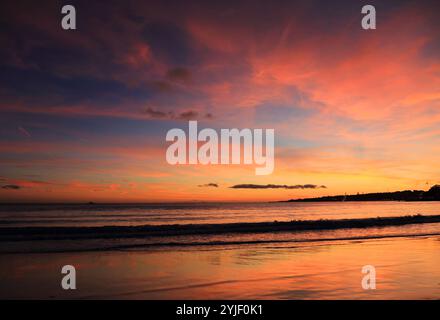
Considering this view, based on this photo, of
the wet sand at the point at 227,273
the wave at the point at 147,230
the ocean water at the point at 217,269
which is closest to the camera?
the wet sand at the point at 227,273

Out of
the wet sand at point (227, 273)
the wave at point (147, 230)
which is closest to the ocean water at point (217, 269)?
the wet sand at point (227, 273)

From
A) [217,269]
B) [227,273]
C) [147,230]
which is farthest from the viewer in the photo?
[147,230]

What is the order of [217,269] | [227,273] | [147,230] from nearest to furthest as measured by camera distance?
[227,273] < [217,269] < [147,230]

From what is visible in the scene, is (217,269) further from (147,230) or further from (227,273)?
(147,230)

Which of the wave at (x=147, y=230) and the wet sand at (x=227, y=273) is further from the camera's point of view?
the wave at (x=147, y=230)

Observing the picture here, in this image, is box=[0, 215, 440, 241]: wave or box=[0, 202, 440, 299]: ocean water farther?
box=[0, 215, 440, 241]: wave

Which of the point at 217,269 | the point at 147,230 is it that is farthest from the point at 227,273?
the point at 147,230

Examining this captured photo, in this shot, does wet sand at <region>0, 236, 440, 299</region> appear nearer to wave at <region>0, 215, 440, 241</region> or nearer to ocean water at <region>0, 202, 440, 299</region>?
ocean water at <region>0, 202, 440, 299</region>

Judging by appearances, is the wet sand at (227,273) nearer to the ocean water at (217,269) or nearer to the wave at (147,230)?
the ocean water at (217,269)

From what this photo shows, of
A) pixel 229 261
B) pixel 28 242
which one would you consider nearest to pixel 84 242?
pixel 28 242

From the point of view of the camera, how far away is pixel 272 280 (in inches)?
455

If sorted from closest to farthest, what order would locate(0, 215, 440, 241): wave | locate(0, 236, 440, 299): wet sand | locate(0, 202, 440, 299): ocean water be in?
1. locate(0, 236, 440, 299): wet sand
2. locate(0, 202, 440, 299): ocean water
3. locate(0, 215, 440, 241): wave

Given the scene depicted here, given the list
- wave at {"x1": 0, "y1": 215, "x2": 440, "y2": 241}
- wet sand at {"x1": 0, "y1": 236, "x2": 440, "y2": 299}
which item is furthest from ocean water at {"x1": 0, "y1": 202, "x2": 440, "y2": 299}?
wave at {"x1": 0, "y1": 215, "x2": 440, "y2": 241}
